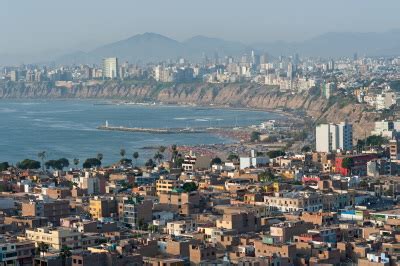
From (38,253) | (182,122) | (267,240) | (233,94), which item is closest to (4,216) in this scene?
(38,253)

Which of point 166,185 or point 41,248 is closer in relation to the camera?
point 41,248

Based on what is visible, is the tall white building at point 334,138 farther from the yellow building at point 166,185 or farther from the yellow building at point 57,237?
the yellow building at point 57,237

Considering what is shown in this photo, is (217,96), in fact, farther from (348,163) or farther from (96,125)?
(348,163)

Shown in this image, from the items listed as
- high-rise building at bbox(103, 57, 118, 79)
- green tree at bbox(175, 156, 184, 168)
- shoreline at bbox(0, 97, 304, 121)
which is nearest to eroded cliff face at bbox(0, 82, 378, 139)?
shoreline at bbox(0, 97, 304, 121)

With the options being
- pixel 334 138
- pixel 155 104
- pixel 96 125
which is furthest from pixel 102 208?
pixel 155 104

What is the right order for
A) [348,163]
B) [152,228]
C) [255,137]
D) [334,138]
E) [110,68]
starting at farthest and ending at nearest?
[110,68] → [255,137] → [334,138] → [348,163] → [152,228]
